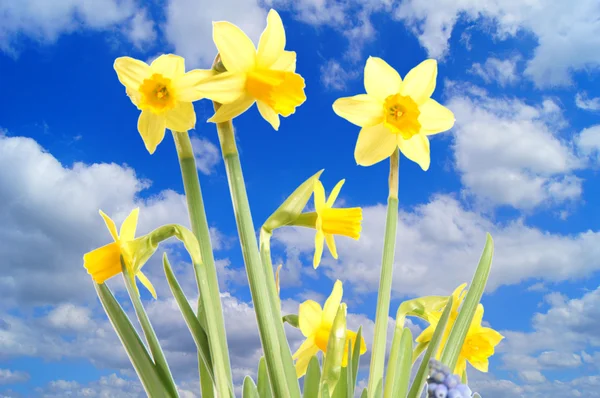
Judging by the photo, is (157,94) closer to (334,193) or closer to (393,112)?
(334,193)

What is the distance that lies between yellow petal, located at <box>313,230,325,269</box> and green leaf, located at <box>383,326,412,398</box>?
Result: 46 cm

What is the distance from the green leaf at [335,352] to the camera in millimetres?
2041

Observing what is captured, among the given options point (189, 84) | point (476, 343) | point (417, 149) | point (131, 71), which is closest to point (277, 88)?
point (189, 84)

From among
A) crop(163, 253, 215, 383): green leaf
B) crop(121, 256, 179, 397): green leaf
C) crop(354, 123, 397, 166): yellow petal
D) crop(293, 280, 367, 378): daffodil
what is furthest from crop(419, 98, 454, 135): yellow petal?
crop(121, 256, 179, 397): green leaf

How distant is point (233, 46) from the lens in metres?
1.92

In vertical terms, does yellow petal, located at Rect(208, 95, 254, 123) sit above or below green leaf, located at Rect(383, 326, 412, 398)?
above

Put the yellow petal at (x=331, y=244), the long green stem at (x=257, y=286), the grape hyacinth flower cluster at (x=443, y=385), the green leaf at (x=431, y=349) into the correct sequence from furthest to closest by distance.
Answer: the yellow petal at (x=331, y=244) → the green leaf at (x=431, y=349) → the long green stem at (x=257, y=286) → the grape hyacinth flower cluster at (x=443, y=385)

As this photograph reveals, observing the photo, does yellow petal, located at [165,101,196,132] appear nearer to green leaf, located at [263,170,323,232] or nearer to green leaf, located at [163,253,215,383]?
green leaf, located at [263,170,323,232]

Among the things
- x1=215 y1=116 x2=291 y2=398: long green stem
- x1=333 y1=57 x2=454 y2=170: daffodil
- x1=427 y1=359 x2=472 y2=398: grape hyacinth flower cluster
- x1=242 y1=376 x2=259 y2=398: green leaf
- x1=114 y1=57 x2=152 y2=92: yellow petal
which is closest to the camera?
x1=427 y1=359 x2=472 y2=398: grape hyacinth flower cluster

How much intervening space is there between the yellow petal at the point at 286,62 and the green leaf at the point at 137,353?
1.02 metres

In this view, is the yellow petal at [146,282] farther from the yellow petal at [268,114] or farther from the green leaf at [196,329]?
the yellow petal at [268,114]

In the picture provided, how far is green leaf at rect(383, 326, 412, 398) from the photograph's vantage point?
2.25 meters

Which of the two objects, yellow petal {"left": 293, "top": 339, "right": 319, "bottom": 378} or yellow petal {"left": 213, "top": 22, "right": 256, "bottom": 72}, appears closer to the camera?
yellow petal {"left": 213, "top": 22, "right": 256, "bottom": 72}

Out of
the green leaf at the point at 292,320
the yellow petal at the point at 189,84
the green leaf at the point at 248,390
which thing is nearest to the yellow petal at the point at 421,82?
the yellow petal at the point at 189,84
